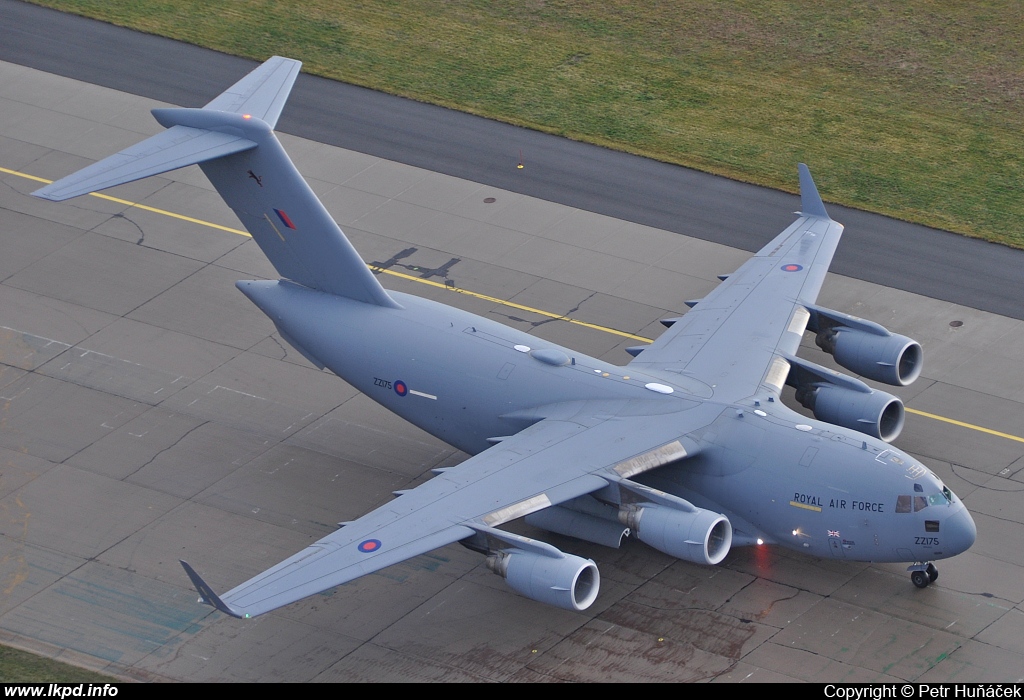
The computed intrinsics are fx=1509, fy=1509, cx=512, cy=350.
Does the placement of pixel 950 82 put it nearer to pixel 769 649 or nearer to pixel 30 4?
pixel 769 649

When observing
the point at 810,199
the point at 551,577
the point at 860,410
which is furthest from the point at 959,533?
the point at 810,199

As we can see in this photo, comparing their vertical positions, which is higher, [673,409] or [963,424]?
[673,409]

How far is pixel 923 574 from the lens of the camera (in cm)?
3284

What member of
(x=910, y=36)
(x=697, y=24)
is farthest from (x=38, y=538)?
(x=910, y=36)

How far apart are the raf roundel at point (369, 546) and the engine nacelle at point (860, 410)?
12.0m

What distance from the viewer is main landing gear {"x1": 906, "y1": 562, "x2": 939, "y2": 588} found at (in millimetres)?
32875

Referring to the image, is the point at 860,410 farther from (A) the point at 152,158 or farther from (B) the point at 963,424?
(A) the point at 152,158

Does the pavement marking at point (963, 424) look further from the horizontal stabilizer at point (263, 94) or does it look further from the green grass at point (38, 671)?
the green grass at point (38, 671)

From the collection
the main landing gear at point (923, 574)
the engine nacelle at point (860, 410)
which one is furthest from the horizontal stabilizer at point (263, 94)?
the main landing gear at point (923, 574)

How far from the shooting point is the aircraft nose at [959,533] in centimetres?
3155

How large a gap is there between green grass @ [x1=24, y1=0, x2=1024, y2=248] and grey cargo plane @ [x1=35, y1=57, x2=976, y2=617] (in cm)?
1019

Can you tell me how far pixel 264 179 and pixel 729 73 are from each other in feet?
76.6

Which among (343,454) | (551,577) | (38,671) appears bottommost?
(38,671)

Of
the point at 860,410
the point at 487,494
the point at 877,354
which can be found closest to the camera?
the point at 487,494
